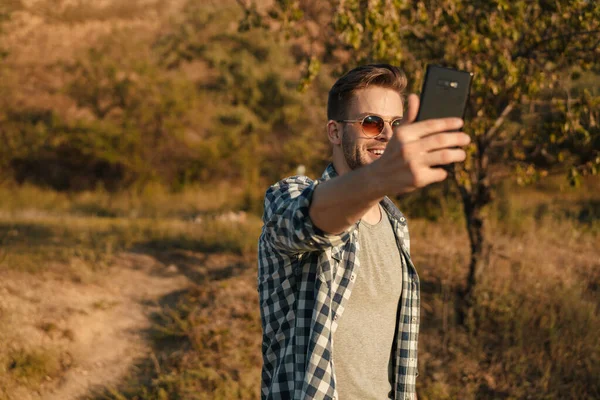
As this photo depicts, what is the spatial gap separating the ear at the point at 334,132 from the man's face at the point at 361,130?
0.02 m

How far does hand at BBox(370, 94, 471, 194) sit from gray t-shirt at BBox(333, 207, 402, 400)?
982 mm

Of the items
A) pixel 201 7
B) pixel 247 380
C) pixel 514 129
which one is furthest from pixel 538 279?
pixel 201 7

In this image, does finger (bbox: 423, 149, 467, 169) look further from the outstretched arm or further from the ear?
the ear

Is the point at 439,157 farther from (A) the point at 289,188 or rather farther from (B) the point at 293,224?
(A) the point at 289,188

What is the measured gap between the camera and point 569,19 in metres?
4.86

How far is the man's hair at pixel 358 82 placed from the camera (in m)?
2.25

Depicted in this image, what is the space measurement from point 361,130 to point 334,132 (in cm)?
12

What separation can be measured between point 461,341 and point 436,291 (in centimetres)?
84

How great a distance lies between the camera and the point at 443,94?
1.35m

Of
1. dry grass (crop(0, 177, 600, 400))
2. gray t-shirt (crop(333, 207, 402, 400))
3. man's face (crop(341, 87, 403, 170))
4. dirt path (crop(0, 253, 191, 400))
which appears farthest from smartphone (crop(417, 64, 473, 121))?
dirt path (crop(0, 253, 191, 400))

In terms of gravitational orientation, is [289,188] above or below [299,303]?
above

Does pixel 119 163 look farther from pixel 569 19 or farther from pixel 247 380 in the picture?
pixel 569 19

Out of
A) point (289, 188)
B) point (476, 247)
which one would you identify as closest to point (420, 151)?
point (289, 188)

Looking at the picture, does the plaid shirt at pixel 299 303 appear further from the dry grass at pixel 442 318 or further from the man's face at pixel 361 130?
the dry grass at pixel 442 318
